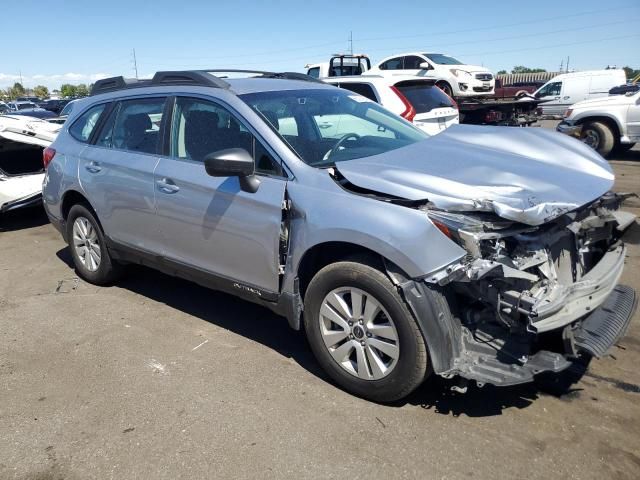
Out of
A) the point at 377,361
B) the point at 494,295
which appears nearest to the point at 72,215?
the point at 377,361

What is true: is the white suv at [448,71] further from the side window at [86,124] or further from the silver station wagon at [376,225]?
the silver station wagon at [376,225]

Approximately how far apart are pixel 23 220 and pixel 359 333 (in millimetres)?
7402

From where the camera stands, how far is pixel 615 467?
8.55ft

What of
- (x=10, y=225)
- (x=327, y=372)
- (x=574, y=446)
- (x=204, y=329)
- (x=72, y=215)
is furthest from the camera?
(x=10, y=225)

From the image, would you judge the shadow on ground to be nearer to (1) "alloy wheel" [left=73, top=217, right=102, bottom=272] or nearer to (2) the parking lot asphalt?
(1) "alloy wheel" [left=73, top=217, right=102, bottom=272]

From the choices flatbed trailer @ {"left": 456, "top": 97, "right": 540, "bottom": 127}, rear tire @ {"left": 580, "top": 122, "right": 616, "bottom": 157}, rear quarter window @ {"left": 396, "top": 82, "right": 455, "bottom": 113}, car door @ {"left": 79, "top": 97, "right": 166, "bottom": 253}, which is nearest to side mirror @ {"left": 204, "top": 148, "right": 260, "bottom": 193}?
car door @ {"left": 79, "top": 97, "right": 166, "bottom": 253}

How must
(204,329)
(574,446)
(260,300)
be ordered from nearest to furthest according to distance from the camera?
(574,446), (260,300), (204,329)

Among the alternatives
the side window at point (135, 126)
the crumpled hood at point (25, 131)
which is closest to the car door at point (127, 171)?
the side window at point (135, 126)

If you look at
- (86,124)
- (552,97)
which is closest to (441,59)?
(552,97)

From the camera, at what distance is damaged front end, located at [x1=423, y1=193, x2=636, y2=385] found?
272cm

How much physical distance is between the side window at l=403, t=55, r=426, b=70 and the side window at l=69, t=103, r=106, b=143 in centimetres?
1374

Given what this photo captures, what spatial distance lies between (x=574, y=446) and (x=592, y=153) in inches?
82.6

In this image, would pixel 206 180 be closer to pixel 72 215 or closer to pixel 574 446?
pixel 72 215

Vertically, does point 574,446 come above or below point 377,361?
below
